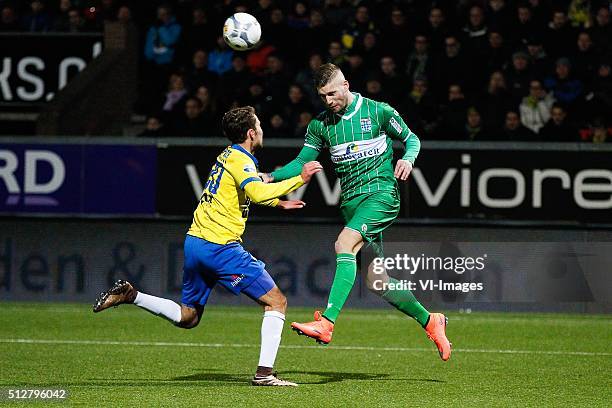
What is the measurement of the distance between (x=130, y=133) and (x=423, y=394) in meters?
9.25

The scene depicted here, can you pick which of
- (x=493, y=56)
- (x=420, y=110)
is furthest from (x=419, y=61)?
(x=420, y=110)

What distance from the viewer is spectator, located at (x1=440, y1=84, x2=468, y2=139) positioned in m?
14.4

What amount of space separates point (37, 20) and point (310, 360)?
371 inches

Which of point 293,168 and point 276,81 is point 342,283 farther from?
point 276,81

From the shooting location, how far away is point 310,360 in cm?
987

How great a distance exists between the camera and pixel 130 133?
16312 millimetres

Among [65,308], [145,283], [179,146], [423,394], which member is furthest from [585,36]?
[423,394]

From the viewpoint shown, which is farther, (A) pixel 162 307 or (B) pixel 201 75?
(B) pixel 201 75

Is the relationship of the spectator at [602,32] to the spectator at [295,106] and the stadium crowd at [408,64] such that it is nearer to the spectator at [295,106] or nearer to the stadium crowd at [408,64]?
the stadium crowd at [408,64]

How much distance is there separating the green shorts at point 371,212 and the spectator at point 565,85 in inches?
256

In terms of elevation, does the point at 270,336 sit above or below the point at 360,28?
below

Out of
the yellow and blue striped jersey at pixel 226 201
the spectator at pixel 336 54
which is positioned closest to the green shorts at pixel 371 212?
the yellow and blue striped jersey at pixel 226 201

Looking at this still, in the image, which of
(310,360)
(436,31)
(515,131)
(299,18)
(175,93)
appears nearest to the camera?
(310,360)

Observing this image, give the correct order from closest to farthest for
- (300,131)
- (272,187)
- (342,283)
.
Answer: (272,187) < (342,283) < (300,131)
